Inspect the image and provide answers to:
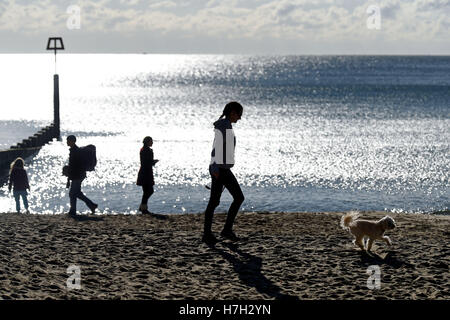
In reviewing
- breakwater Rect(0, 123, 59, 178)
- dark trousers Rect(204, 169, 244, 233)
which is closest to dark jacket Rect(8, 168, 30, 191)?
dark trousers Rect(204, 169, 244, 233)

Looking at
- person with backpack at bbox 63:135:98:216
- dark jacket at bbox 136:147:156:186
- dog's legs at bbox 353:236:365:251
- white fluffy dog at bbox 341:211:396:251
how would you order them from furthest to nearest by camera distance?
dark jacket at bbox 136:147:156:186 < person with backpack at bbox 63:135:98:216 < dog's legs at bbox 353:236:365:251 < white fluffy dog at bbox 341:211:396:251

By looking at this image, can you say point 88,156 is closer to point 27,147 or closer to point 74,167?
point 74,167

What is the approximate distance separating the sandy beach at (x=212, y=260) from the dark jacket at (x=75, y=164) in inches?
50.6

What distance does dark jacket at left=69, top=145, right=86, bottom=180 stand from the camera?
13.9m

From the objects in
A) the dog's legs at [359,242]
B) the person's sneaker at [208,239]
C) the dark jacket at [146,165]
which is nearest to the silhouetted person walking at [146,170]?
the dark jacket at [146,165]

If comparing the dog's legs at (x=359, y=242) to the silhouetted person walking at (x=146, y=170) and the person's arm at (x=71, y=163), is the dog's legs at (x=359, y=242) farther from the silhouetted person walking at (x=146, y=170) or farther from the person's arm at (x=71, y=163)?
the person's arm at (x=71, y=163)

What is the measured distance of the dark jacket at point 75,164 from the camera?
1389 cm

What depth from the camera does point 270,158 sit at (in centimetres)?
4031

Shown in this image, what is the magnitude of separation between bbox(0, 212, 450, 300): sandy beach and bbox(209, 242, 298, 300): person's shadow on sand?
0.04 feet

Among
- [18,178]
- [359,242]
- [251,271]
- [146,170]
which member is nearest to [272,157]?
[18,178]

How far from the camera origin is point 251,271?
939 cm

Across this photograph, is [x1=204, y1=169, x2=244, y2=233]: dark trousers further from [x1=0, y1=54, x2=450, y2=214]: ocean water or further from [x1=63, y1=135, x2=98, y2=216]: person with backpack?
[x1=0, y1=54, x2=450, y2=214]: ocean water

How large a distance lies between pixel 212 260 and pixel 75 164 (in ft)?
16.7
